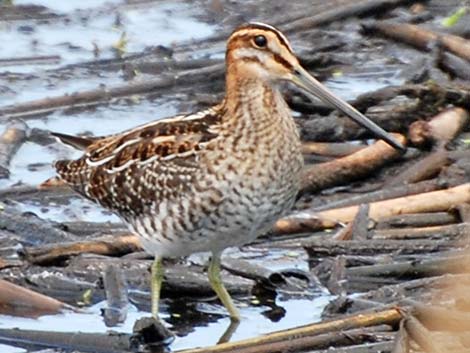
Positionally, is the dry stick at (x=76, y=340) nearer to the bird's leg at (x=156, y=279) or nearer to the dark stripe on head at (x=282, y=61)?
the bird's leg at (x=156, y=279)

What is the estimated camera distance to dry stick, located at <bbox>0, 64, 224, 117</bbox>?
29.9 feet

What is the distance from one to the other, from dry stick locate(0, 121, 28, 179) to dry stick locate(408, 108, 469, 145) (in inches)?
77.0

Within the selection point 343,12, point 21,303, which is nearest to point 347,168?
point 21,303

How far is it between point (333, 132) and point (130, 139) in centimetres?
181

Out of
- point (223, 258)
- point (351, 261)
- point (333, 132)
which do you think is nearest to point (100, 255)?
point (223, 258)

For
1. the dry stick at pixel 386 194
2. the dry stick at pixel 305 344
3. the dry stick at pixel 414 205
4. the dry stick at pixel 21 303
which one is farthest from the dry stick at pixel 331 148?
the dry stick at pixel 305 344

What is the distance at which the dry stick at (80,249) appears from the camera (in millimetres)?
7074

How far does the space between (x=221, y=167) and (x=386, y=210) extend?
49.6 inches

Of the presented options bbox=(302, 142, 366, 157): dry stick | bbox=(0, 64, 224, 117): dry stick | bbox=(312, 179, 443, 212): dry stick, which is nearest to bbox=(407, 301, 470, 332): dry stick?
bbox=(312, 179, 443, 212): dry stick

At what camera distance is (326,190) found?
7.98 m

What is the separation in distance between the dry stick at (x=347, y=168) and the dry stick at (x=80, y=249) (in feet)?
3.33

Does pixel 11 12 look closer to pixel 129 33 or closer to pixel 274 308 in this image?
pixel 129 33

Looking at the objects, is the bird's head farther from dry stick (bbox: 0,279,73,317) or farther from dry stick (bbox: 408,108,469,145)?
dry stick (bbox: 408,108,469,145)

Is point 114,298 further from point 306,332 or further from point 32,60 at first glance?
point 32,60
